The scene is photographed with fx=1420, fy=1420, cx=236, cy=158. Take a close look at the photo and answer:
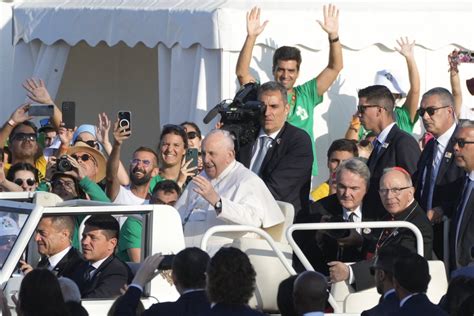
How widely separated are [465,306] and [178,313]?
1425 millimetres

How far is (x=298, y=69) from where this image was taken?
477 inches

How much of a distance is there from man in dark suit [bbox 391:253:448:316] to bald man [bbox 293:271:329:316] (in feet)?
→ 1.63

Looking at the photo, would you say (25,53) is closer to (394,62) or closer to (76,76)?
(76,76)

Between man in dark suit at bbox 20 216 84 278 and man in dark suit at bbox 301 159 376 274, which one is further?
man in dark suit at bbox 301 159 376 274

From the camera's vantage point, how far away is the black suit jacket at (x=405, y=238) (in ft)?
28.7

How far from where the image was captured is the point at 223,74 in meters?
13.6

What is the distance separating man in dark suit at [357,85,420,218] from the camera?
10.0 meters

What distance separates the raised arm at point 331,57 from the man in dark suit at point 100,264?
4406mm

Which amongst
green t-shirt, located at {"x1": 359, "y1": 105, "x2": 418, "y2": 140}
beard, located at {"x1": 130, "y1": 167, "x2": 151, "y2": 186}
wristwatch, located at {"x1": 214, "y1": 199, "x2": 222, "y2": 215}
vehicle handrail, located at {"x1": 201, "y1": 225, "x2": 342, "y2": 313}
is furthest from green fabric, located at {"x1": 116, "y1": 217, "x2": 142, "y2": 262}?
green t-shirt, located at {"x1": 359, "y1": 105, "x2": 418, "y2": 140}

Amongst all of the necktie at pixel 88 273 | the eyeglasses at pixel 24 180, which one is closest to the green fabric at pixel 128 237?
the necktie at pixel 88 273

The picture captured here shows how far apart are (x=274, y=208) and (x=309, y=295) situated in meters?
2.59

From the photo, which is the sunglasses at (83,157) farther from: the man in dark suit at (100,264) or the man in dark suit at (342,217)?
the man in dark suit at (100,264)

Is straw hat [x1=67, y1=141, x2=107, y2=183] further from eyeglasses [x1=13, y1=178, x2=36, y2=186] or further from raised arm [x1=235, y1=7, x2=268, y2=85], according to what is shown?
raised arm [x1=235, y1=7, x2=268, y2=85]

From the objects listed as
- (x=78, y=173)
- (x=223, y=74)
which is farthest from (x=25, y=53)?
(x=78, y=173)
